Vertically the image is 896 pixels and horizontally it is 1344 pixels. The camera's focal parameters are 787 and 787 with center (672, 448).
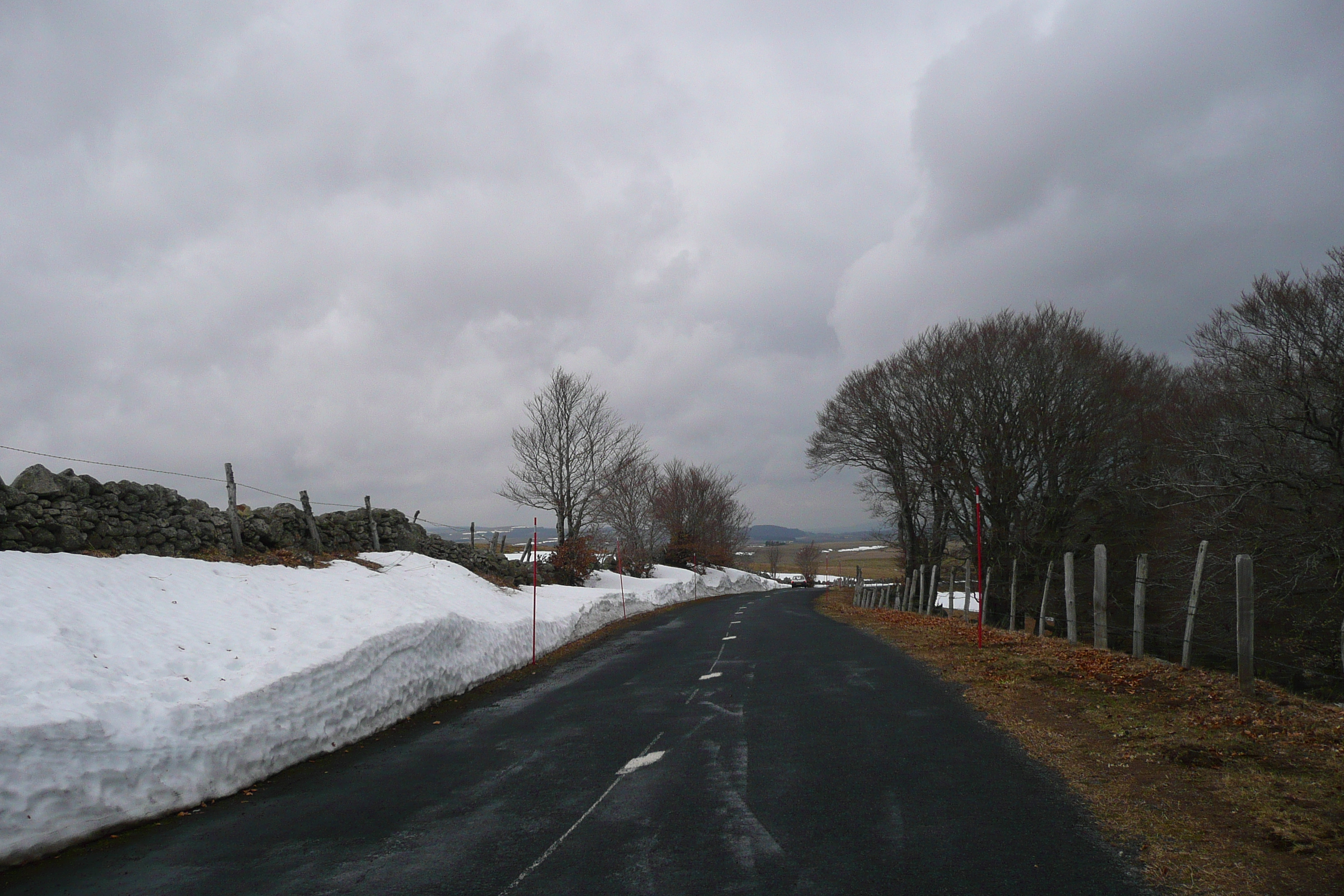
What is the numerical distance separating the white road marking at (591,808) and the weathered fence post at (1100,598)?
8.38 meters

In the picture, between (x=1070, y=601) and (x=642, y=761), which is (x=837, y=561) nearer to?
(x=1070, y=601)

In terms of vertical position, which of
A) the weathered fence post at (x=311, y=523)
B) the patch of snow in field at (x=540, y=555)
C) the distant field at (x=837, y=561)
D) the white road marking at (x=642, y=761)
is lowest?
the distant field at (x=837, y=561)

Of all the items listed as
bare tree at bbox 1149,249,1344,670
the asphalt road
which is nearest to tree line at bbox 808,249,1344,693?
bare tree at bbox 1149,249,1344,670

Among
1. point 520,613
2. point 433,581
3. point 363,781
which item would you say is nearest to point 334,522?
point 433,581

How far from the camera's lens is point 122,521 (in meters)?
12.7

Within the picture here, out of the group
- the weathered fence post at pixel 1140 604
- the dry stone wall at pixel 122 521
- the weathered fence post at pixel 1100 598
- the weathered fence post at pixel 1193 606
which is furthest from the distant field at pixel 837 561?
the dry stone wall at pixel 122 521

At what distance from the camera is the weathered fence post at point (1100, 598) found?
13062 mm

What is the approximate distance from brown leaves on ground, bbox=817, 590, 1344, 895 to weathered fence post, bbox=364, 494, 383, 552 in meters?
14.9

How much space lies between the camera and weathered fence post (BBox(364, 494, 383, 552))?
68.8 feet

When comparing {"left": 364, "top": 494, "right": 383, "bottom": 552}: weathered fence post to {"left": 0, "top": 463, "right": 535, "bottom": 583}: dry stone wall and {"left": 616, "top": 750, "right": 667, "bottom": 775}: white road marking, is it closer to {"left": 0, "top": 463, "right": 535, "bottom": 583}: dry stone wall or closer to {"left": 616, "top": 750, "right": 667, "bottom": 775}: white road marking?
{"left": 0, "top": 463, "right": 535, "bottom": 583}: dry stone wall

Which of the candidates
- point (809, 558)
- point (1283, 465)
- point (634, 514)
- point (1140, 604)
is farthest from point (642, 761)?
point (809, 558)

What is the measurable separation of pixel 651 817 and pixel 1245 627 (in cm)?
787

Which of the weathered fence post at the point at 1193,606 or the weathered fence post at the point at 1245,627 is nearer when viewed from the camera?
the weathered fence post at the point at 1245,627

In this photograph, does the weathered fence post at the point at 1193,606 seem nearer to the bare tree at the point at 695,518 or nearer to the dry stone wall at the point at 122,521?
the dry stone wall at the point at 122,521
